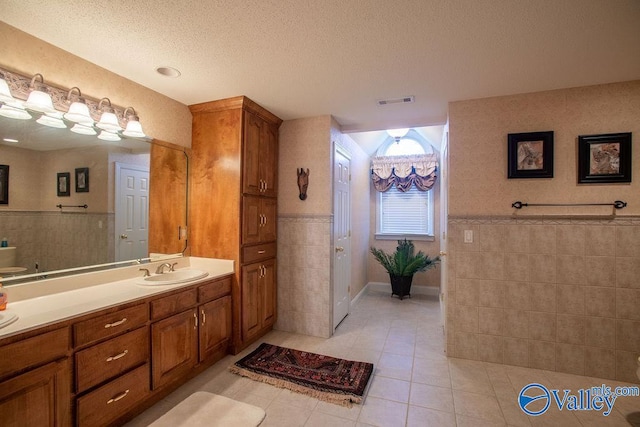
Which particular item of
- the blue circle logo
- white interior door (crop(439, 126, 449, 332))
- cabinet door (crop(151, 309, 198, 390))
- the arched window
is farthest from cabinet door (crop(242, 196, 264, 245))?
the arched window

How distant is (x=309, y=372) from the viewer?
2340mm

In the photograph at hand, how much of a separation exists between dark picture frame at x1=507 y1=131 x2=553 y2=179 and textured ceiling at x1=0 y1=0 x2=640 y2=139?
400mm

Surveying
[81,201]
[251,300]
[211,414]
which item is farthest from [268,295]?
[81,201]

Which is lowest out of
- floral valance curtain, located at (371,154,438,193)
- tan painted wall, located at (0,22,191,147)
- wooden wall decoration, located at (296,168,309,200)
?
wooden wall decoration, located at (296,168,309,200)

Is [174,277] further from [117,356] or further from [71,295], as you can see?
[117,356]

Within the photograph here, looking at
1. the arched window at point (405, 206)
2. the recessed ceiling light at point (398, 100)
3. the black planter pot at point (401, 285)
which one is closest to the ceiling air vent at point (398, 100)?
the recessed ceiling light at point (398, 100)

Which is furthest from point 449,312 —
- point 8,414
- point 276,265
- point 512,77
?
point 8,414

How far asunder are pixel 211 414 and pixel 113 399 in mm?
592

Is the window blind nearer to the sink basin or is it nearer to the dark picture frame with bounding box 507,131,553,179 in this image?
the dark picture frame with bounding box 507,131,553,179

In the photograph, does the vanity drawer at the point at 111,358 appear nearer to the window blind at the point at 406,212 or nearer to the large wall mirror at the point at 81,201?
the large wall mirror at the point at 81,201

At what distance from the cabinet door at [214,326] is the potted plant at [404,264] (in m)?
2.67

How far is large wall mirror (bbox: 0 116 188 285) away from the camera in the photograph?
5.58 ft

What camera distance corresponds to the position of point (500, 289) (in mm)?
2508

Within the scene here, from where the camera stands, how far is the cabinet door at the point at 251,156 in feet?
→ 8.70
